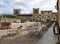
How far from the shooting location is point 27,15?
779 centimetres

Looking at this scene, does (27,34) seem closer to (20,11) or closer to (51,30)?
(20,11)

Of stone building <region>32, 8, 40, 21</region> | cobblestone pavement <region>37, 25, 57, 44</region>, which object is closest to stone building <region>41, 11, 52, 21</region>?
stone building <region>32, 8, 40, 21</region>

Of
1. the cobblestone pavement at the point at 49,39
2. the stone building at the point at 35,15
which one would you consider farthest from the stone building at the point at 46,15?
the cobblestone pavement at the point at 49,39

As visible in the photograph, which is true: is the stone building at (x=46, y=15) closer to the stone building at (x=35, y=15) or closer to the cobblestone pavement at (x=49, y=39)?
the stone building at (x=35, y=15)

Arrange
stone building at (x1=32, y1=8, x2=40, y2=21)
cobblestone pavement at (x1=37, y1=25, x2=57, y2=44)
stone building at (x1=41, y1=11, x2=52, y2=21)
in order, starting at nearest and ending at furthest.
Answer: cobblestone pavement at (x1=37, y1=25, x2=57, y2=44)
stone building at (x1=32, y1=8, x2=40, y2=21)
stone building at (x1=41, y1=11, x2=52, y2=21)

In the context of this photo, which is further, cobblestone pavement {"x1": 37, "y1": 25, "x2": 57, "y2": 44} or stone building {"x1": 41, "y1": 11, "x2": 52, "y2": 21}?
stone building {"x1": 41, "y1": 11, "x2": 52, "y2": 21}

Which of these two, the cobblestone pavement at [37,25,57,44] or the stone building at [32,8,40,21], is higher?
the stone building at [32,8,40,21]

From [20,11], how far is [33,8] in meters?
0.56

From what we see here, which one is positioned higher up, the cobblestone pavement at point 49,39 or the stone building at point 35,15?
the stone building at point 35,15

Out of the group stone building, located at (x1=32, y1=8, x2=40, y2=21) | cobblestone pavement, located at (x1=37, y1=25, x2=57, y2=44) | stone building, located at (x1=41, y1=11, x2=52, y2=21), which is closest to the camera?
cobblestone pavement, located at (x1=37, y1=25, x2=57, y2=44)

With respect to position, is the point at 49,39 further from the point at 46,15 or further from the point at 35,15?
the point at 46,15

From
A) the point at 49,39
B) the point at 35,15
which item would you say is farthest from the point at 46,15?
the point at 49,39

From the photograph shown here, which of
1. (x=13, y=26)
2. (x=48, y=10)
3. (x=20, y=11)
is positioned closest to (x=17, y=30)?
(x=13, y=26)

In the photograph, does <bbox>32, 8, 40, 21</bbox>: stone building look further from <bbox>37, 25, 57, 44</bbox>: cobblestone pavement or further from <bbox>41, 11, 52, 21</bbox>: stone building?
<bbox>37, 25, 57, 44</bbox>: cobblestone pavement
